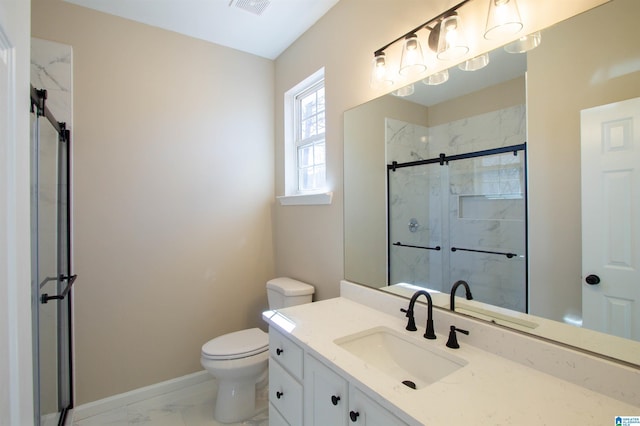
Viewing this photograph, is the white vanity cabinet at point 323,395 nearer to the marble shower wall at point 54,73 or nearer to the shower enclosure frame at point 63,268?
the shower enclosure frame at point 63,268

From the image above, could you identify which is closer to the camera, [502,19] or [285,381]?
[502,19]

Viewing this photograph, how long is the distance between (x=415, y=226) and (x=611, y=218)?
2.48ft

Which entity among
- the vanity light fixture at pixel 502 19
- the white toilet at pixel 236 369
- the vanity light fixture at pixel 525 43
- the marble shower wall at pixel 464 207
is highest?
the vanity light fixture at pixel 502 19

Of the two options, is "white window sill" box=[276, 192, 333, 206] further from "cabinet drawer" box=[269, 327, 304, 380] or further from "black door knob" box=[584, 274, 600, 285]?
"black door knob" box=[584, 274, 600, 285]

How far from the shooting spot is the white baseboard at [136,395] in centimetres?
193

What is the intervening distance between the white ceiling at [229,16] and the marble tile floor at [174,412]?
2678 mm

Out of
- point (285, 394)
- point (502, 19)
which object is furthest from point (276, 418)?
point (502, 19)

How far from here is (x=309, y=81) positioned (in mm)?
2277

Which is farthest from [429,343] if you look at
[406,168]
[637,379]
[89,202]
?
[89,202]

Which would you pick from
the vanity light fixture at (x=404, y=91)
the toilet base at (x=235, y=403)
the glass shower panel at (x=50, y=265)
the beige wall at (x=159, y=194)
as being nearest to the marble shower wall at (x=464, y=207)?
the vanity light fixture at (x=404, y=91)

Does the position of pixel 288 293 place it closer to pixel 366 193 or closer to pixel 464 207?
pixel 366 193

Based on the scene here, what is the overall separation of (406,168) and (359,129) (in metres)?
0.41

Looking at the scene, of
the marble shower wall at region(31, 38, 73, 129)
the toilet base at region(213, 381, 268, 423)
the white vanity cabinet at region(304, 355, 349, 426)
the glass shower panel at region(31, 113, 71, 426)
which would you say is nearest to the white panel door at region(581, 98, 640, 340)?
the white vanity cabinet at region(304, 355, 349, 426)

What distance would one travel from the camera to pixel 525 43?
106cm
